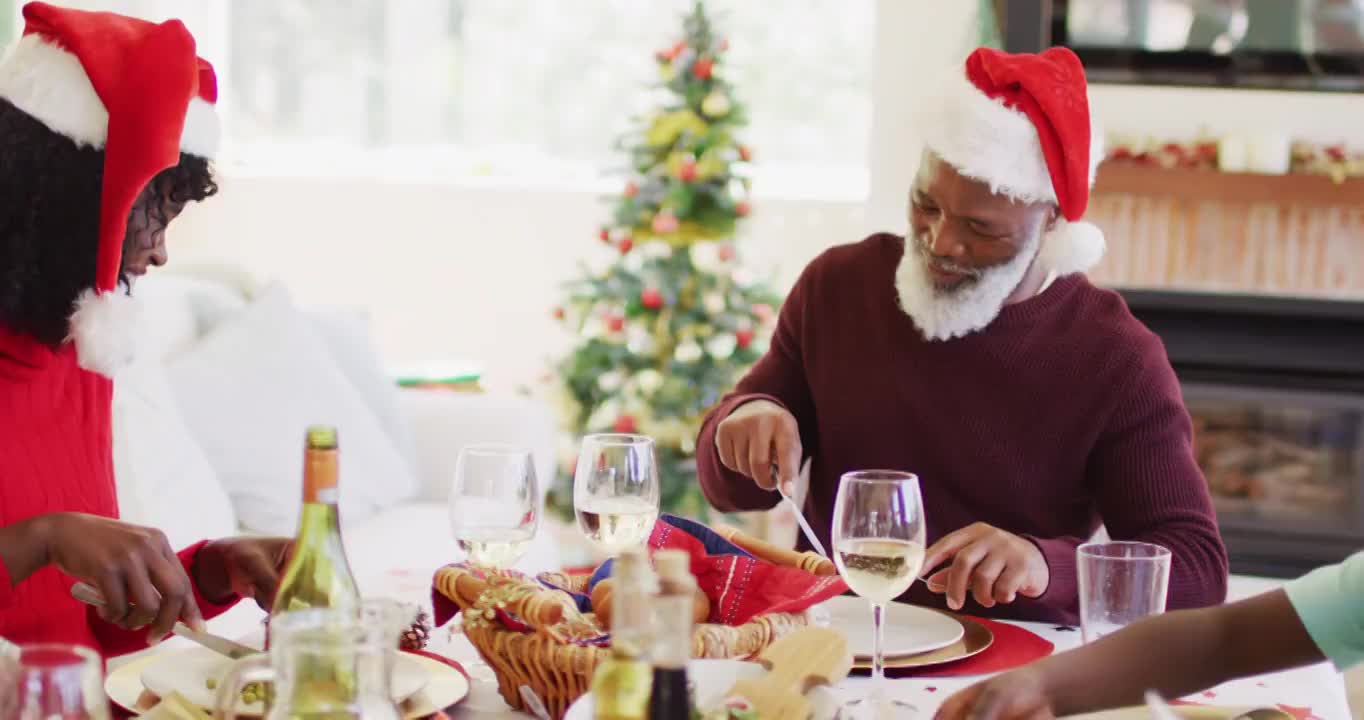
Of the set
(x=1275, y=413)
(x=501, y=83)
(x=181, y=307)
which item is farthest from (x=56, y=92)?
(x=501, y=83)

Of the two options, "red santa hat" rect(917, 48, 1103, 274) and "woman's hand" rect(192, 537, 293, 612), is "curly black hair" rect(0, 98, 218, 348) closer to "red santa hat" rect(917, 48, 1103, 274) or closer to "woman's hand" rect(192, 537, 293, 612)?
"woman's hand" rect(192, 537, 293, 612)

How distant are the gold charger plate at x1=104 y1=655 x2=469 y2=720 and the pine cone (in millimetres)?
121

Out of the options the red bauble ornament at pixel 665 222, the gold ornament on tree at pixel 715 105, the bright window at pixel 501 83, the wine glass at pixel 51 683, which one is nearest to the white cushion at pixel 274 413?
the red bauble ornament at pixel 665 222

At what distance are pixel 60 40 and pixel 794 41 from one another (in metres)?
4.19

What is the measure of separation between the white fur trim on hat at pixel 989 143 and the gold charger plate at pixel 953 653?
65cm

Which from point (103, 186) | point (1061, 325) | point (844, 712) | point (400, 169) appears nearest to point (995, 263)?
point (1061, 325)

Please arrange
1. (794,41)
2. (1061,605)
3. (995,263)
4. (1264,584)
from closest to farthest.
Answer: (1061,605) < (995,263) < (1264,584) < (794,41)

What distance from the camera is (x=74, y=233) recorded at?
4.94 ft

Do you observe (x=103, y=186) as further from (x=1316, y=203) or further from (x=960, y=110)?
(x=1316, y=203)

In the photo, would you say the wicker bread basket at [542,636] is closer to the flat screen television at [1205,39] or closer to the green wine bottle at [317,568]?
the green wine bottle at [317,568]

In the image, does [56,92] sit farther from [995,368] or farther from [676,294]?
[676,294]

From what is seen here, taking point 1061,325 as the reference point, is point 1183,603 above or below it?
below

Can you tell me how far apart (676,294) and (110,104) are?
10.2 feet

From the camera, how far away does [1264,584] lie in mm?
3916
